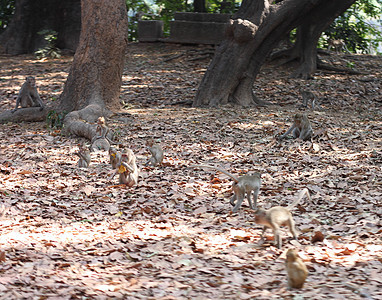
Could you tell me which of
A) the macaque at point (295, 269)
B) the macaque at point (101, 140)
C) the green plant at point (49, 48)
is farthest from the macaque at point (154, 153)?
the green plant at point (49, 48)

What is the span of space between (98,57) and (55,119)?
1706mm

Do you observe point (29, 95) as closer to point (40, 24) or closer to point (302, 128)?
point (302, 128)

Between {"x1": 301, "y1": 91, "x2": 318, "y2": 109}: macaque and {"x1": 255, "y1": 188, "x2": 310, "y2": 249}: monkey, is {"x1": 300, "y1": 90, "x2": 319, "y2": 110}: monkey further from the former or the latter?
{"x1": 255, "y1": 188, "x2": 310, "y2": 249}: monkey

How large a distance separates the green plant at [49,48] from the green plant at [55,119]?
7754 millimetres

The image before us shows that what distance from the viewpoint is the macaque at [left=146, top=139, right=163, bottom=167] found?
8258 mm

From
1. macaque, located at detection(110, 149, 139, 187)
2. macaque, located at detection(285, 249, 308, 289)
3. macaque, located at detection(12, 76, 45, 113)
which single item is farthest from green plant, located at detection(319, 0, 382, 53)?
macaque, located at detection(285, 249, 308, 289)

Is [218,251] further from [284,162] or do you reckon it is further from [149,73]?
[149,73]

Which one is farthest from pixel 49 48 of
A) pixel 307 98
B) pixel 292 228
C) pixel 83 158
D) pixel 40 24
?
pixel 292 228

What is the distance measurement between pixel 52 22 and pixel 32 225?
15.3 m

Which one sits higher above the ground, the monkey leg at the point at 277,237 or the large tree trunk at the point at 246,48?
the large tree trunk at the point at 246,48

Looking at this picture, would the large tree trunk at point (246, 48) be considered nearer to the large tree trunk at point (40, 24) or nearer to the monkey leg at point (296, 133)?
the monkey leg at point (296, 133)

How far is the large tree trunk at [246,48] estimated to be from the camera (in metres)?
12.6

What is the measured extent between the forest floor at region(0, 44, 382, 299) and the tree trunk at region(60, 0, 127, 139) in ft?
2.43

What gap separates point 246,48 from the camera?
1270 cm
